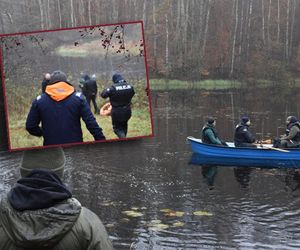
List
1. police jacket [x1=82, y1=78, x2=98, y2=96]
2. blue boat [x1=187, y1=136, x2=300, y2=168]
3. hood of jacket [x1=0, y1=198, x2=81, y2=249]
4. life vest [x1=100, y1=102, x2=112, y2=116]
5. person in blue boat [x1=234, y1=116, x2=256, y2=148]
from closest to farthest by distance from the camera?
hood of jacket [x1=0, y1=198, x2=81, y2=249], police jacket [x1=82, y1=78, x2=98, y2=96], life vest [x1=100, y1=102, x2=112, y2=116], blue boat [x1=187, y1=136, x2=300, y2=168], person in blue boat [x1=234, y1=116, x2=256, y2=148]

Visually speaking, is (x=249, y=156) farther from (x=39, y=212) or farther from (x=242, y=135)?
(x=39, y=212)

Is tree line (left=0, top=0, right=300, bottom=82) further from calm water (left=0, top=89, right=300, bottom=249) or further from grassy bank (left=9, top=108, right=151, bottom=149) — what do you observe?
grassy bank (left=9, top=108, right=151, bottom=149)

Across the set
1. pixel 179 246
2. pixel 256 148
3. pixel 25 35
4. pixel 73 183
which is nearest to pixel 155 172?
pixel 73 183

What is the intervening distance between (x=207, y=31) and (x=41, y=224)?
49573mm

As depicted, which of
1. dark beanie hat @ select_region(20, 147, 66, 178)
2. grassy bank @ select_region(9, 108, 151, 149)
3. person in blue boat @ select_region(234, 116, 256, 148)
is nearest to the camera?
grassy bank @ select_region(9, 108, 151, 149)

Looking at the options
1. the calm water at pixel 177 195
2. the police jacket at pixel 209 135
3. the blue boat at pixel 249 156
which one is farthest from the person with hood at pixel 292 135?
the police jacket at pixel 209 135

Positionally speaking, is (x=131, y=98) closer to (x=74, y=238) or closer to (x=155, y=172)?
(x=74, y=238)

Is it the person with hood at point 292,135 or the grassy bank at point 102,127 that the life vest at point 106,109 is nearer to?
the grassy bank at point 102,127

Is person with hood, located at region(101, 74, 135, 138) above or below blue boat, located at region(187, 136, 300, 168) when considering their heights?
above

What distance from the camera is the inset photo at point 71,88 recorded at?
3.50 m

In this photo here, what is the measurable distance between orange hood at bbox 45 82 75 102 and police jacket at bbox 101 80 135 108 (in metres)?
0.55

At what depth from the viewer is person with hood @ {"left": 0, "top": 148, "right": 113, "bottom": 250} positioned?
253 cm

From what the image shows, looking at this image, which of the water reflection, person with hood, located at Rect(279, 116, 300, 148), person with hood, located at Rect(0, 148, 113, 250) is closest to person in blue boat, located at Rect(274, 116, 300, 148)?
person with hood, located at Rect(279, 116, 300, 148)

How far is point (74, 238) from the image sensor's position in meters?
2.61
